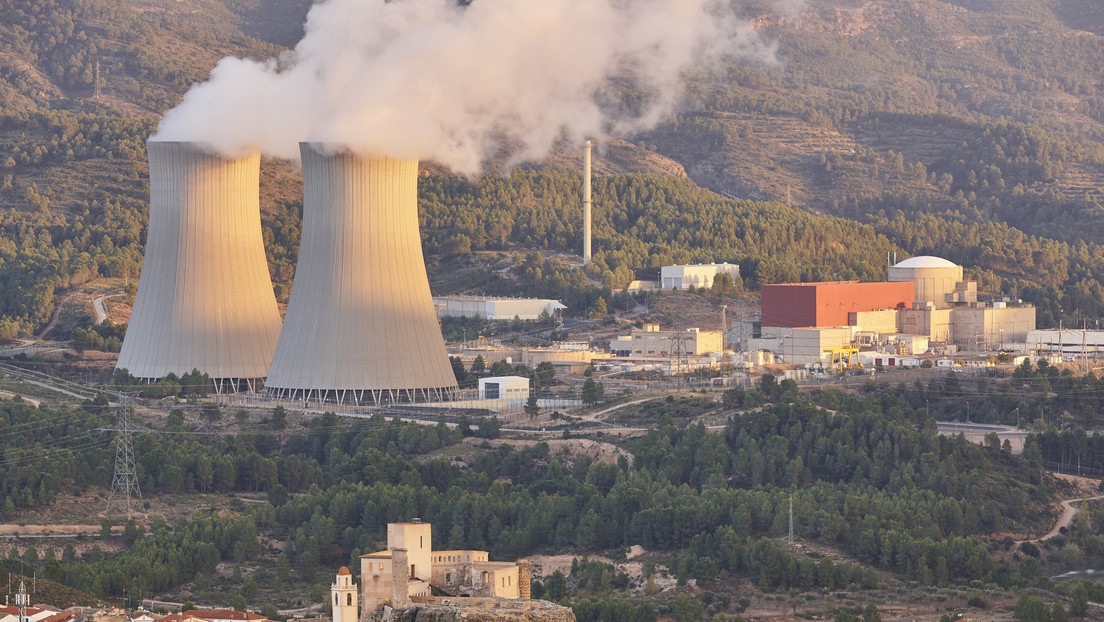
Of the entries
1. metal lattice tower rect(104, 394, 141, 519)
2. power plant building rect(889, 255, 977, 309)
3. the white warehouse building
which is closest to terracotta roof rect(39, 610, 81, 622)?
metal lattice tower rect(104, 394, 141, 519)

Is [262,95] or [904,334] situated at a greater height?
[262,95]

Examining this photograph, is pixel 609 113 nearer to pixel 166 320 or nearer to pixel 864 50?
pixel 864 50

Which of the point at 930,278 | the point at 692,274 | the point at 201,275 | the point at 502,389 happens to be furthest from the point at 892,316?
the point at 201,275

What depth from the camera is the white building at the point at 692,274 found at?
82375mm

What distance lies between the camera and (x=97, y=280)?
262 feet

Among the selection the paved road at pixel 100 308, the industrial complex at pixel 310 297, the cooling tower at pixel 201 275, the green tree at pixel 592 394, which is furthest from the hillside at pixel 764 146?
the green tree at pixel 592 394

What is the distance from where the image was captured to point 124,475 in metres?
49.4

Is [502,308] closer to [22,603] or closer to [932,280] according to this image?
[932,280]

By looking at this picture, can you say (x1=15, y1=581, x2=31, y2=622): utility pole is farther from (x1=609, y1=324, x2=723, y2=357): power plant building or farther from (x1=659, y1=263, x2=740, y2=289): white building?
(x1=659, y1=263, x2=740, y2=289): white building

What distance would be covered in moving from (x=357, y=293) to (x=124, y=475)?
10181mm

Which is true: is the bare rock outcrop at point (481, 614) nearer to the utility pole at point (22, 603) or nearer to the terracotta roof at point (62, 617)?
the utility pole at point (22, 603)

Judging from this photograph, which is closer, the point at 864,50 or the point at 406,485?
the point at 406,485

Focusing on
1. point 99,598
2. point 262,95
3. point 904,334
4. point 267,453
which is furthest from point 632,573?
point 904,334

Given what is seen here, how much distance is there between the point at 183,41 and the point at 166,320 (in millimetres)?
70509
